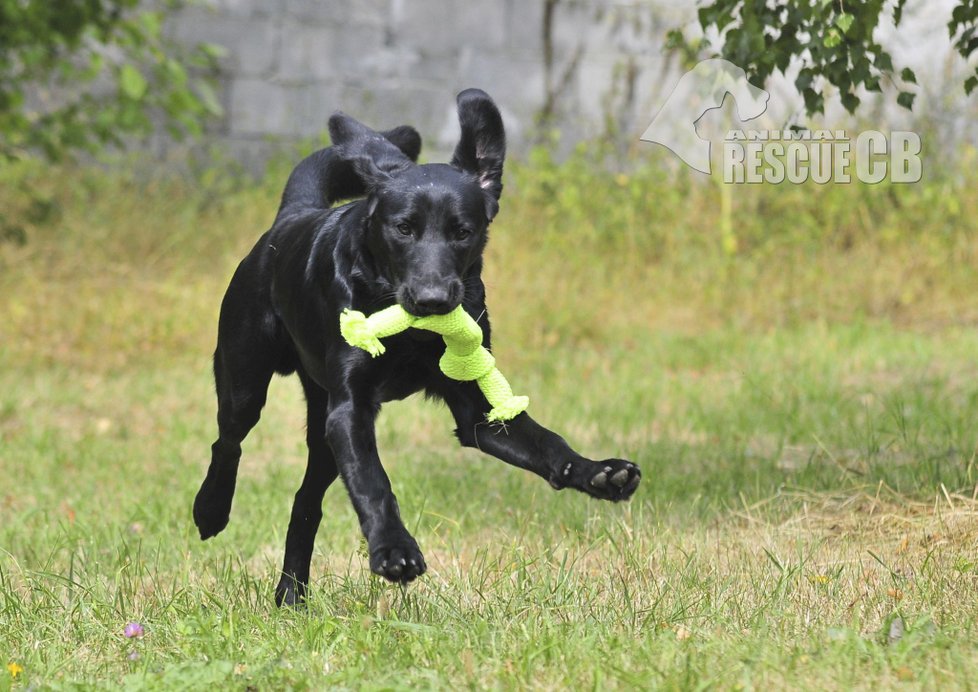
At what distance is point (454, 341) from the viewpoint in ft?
10.5

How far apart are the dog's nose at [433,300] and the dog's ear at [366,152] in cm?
47

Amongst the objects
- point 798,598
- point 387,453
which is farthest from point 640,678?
point 387,453

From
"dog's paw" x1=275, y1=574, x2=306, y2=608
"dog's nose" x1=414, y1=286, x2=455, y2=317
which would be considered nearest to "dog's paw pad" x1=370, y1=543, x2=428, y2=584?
"dog's nose" x1=414, y1=286, x2=455, y2=317

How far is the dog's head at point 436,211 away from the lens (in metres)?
3.10

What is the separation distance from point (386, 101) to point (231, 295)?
21.7 feet

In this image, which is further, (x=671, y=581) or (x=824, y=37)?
(x=824, y=37)

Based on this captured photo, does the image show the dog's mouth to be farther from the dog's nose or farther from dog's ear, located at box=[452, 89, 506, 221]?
dog's ear, located at box=[452, 89, 506, 221]

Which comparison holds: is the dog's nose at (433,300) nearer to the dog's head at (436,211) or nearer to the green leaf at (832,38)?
the dog's head at (436,211)

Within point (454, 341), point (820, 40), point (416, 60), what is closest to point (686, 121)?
point (416, 60)

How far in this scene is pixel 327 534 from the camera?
4.75 meters

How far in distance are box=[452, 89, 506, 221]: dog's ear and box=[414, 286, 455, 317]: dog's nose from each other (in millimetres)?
442

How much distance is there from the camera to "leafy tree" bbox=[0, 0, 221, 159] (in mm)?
7449

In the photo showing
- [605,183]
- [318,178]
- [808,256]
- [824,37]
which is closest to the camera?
[824,37]

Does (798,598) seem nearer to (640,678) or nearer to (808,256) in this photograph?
(640,678)
